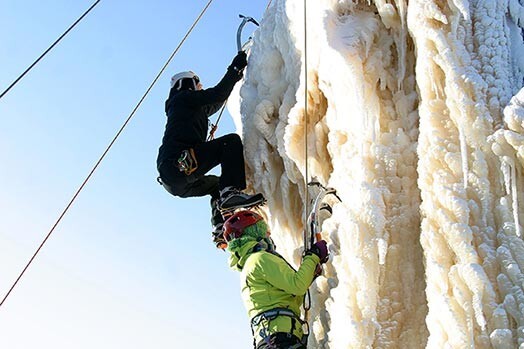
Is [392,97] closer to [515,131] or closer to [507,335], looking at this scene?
[515,131]

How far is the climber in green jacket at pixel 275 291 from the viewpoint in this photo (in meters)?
3.68

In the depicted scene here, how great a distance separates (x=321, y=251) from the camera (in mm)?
3725

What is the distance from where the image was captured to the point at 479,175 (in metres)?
3.39

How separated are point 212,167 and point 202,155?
12 centimetres

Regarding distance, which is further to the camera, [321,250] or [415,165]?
[415,165]

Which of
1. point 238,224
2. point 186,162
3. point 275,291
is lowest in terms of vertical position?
point 275,291

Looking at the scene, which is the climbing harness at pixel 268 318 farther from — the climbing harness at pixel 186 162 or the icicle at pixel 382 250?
the climbing harness at pixel 186 162

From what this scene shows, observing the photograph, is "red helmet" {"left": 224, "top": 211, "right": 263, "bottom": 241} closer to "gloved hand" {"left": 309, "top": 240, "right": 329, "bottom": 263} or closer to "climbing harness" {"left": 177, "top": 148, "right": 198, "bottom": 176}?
"gloved hand" {"left": 309, "top": 240, "right": 329, "bottom": 263}

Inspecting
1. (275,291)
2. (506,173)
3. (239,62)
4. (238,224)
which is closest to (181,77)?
(239,62)

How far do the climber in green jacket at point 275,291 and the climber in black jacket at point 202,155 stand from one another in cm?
92

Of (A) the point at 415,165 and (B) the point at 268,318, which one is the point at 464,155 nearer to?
(A) the point at 415,165

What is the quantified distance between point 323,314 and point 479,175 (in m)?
1.13

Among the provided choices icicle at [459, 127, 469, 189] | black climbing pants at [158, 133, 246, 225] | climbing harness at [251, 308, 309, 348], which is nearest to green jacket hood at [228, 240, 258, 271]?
climbing harness at [251, 308, 309, 348]

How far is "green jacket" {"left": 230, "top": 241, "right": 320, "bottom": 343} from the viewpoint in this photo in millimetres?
3666
